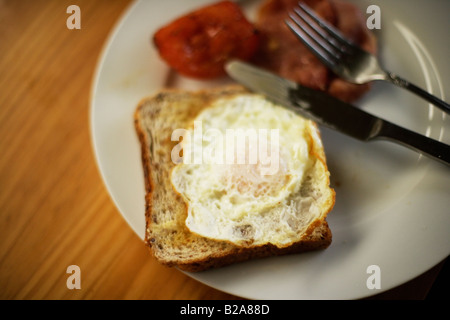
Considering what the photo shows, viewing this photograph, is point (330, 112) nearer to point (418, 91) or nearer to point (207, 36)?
point (418, 91)

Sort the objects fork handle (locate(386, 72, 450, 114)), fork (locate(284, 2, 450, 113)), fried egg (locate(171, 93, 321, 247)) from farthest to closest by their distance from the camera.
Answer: fork (locate(284, 2, 450, 113)) → fork handle (locate(386, 72, 450, 114)) → fried egg (locate(171, 93, 321, 247))

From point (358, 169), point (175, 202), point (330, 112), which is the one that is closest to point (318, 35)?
point (330, 112)

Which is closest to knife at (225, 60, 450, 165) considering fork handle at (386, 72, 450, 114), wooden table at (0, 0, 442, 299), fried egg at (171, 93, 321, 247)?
fried egg at (171, 93, 321, 247)

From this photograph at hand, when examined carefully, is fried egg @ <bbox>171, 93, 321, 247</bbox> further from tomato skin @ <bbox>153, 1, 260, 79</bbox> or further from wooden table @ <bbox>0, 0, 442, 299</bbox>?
wooden table @ <bbox>0, 0, 442, 299</bbox>

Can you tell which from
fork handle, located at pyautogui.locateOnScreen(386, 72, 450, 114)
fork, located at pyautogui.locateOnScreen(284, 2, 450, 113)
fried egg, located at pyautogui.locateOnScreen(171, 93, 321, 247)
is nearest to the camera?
fried egg, located at pyautogui.locateOnScreen(171, 93, 321, 247)
